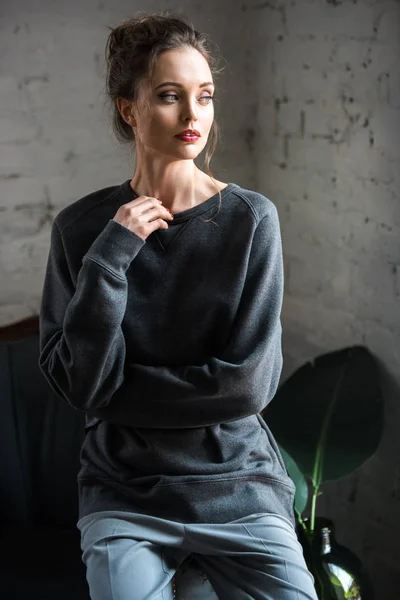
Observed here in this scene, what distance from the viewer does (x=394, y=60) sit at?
1.96 meters

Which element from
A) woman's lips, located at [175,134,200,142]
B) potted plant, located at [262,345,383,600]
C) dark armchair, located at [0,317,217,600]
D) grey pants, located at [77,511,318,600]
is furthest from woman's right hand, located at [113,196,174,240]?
potted plant, located at [262,345,383,600]

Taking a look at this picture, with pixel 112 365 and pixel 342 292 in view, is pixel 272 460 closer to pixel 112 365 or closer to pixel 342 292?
pixel 112 365

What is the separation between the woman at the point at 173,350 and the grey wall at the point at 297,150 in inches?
27.2

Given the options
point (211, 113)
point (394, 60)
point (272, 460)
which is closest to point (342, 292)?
point (394, 60)

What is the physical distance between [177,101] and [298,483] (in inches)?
42.3

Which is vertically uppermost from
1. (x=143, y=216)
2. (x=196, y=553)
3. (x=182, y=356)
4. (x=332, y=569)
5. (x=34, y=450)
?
(x=143, y=216)

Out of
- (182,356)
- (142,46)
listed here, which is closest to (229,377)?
(182,356)

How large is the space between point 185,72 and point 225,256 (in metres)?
0.31

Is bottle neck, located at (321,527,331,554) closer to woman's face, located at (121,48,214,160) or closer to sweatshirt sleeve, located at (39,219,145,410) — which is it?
sweatshirt sleeve, located at (39,219,145,410)

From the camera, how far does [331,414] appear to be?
2193 mm

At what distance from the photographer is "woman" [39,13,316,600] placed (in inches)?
55.7

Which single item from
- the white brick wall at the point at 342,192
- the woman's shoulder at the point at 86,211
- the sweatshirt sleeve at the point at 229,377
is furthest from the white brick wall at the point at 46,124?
the sweatshirt sleeve at the point at 229,377

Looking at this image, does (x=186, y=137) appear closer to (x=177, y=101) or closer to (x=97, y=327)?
(x=177, y=101)

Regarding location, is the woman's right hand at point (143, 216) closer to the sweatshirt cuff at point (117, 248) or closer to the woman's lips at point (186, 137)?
the sweatshirt cuff at point (117, 248)
